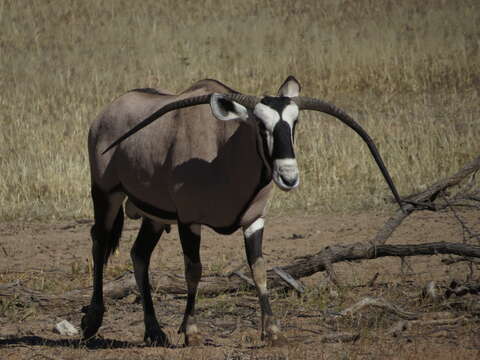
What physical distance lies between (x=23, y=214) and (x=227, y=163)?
498 centimetres

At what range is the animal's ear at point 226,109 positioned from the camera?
5.77 m

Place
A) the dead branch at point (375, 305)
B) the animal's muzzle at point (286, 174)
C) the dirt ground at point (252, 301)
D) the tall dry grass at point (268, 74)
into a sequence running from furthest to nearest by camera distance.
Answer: the tall dry grass at point (268, 74) < the dead branch at point (375, 305) < the dirt ground at point (252, 301) < the animal's muzzle at point (286, 174)

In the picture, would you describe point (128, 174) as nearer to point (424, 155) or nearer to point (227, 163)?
point (227, 163)

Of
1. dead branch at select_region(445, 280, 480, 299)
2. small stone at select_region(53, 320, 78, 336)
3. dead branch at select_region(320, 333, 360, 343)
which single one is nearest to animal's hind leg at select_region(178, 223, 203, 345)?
dead branch at select_region(320, 333, 360, 343)

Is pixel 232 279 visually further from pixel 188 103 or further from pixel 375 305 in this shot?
pixel 188 103

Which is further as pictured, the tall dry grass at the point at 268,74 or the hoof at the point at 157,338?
the tall dry grass at the point at 268,74

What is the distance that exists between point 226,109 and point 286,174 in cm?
68

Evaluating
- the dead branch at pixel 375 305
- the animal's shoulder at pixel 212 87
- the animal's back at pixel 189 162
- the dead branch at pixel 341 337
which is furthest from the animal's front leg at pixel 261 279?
the animal's shoulder at pixel 212 87

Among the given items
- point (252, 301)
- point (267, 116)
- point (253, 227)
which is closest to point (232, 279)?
point (252, 301)

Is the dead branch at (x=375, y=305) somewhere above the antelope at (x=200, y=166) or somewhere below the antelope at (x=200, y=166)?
below

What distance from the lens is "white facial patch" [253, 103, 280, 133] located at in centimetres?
560

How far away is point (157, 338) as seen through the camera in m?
6.48

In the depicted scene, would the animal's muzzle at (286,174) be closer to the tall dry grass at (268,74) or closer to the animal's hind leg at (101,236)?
the animal's hind leg at (101,236)

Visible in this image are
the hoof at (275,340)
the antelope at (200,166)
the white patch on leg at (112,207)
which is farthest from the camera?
the white patch on leg at (112,207)
